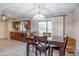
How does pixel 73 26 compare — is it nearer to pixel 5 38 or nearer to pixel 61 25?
pixel 61 25

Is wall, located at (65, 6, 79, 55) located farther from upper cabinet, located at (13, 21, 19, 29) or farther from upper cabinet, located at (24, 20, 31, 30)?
upper cabinet, located at (13, 21, 19, 29)

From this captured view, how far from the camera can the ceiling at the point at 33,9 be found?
2182 millimetres

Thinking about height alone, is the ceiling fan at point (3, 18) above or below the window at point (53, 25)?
above

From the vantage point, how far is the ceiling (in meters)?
2.18

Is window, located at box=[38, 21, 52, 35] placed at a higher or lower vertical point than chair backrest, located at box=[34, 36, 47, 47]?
higher

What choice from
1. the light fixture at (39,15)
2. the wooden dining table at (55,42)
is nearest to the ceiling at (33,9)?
the light fixture at (39,15)

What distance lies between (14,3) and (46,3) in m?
0.52

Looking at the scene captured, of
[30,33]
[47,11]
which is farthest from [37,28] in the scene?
[47,11]

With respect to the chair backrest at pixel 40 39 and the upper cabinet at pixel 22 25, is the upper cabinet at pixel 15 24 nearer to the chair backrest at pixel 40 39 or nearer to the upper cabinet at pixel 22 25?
the upper cabinet at pixel 22 25

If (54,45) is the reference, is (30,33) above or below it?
above

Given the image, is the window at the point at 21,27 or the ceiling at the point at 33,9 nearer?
the ceiling at the point at 33,9

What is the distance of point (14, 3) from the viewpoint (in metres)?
2.17

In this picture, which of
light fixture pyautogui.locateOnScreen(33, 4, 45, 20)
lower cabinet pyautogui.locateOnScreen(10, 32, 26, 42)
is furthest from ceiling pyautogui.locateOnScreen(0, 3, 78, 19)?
lower cabinet pyautogui.locateOnScreen(10, 32, 26, 42)

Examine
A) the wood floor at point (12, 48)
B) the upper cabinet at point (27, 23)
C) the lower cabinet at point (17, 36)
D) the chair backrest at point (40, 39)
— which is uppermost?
the upper cabinet at point (27, 23)
